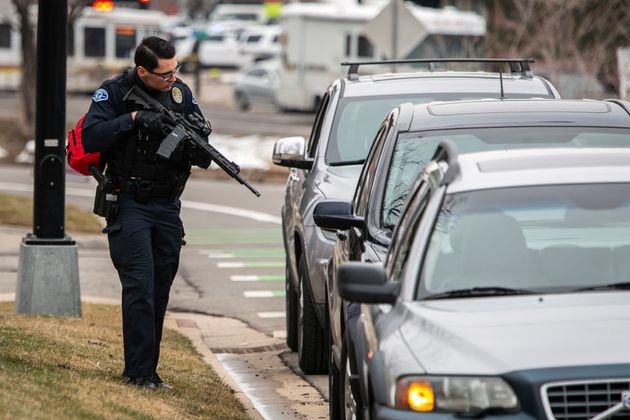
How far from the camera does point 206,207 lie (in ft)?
78.1

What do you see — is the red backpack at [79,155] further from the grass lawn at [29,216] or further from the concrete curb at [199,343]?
the grass lawn at [29,216]

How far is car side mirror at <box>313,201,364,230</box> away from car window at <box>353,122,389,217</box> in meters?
0.22

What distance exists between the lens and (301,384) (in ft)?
32.8

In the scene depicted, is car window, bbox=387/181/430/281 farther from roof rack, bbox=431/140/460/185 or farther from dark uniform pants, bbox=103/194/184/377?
dark uniform pants, bbox=103/194/184/377

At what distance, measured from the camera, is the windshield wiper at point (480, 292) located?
5.82 m

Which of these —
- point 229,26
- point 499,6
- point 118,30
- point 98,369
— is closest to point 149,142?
point 98,369

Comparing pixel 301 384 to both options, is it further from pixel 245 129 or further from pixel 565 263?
pixel 245 129

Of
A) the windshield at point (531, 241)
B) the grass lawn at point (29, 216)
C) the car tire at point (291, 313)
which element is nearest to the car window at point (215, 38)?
the grass lawn at point (29, 216)

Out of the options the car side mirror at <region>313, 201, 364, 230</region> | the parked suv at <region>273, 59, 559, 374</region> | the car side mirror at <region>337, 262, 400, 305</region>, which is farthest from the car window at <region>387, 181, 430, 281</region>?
the parked suv at <region>273, 59, 559, 374</region>

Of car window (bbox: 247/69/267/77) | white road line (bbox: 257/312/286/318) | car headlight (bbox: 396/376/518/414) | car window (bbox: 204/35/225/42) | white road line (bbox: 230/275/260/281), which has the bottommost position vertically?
car window (bbox: 204/35/225/42)

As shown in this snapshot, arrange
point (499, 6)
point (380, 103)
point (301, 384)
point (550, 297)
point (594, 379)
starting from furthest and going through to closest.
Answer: point (499, 6), point (380, 103), point (301, 384), point (550, 297), point (594, 379)

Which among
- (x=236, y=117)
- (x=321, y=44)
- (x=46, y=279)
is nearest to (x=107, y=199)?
A: (x=46, y=279)

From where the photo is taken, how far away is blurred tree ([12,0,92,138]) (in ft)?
96.7

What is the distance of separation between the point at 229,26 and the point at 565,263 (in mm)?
68564
